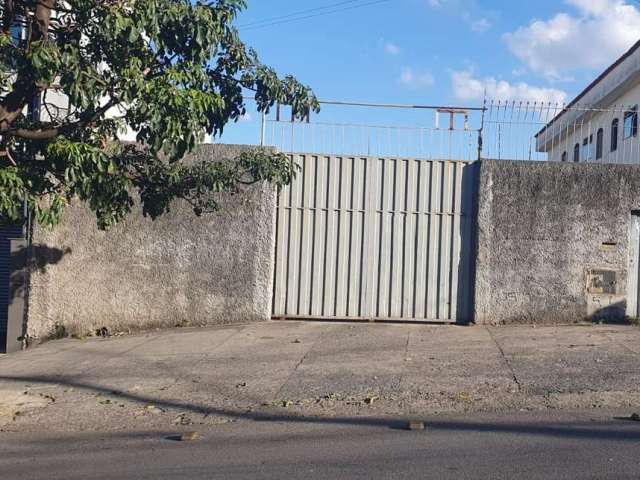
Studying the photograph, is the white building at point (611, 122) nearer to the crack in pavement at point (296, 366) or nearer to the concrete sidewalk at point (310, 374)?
the concrete sidewalk at point (310, 374)

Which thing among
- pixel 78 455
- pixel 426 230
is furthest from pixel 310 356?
pixel 78 455

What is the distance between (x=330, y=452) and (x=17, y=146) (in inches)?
182

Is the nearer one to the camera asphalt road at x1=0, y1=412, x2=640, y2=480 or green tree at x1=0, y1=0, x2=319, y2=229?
asphalt road at x1=0, y1=412, x2=640, y2=480

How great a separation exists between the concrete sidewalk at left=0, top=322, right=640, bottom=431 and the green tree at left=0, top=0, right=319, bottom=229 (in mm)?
1967

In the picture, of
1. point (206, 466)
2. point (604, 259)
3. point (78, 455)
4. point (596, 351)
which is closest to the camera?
point (206, 466)

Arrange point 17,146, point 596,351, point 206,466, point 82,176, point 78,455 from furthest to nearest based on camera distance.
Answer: point 596,351
point 17,146
point 82,176
point 78,455
point 206,466

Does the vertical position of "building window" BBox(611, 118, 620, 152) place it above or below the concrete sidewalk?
above

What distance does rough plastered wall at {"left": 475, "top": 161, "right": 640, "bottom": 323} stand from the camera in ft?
36.6

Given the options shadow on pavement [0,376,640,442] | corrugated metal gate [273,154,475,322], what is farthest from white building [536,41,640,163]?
shadow on pavement [0,376,640,442]

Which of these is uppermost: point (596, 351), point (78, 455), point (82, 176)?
point (82, 176)

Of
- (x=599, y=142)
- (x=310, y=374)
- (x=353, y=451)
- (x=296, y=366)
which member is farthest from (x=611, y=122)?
(x=353, y=451)

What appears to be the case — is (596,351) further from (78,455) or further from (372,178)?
(78,455)

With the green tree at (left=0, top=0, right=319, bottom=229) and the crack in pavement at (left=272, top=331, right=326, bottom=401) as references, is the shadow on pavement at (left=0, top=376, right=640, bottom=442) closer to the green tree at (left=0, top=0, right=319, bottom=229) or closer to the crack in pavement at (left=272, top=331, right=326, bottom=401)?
the crack in pavement at (left=272, top=331, right=326, bottom=401)

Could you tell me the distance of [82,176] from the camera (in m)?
6.96
